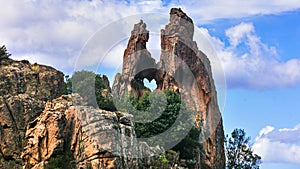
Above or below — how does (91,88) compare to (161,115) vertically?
above

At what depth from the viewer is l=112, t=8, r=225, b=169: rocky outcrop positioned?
7094 centimetres

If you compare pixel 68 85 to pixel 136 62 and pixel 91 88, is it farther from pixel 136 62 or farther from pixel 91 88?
pixel 136 62

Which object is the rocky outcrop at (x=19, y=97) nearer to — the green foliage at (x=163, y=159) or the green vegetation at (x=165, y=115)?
the green vegetation at (x=165, y=115)

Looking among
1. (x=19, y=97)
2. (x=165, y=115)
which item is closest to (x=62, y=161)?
(x=19, y=97)

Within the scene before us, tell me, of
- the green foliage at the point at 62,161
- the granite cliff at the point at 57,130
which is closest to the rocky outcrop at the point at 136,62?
the granite cliff at the point at 57,130

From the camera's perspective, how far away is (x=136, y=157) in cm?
4131

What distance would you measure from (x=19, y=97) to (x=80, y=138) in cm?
693

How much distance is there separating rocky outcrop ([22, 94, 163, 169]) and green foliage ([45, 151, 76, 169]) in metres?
0.38

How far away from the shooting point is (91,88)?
51656 mm

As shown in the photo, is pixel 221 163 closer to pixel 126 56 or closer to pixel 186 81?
pixel 186 81

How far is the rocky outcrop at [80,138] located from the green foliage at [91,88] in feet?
19.1

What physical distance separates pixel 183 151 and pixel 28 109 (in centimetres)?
1421

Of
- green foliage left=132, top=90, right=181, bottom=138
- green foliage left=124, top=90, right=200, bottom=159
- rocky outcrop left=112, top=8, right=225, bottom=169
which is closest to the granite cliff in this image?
green foliage left=124, top=90, right=200, bottom=159

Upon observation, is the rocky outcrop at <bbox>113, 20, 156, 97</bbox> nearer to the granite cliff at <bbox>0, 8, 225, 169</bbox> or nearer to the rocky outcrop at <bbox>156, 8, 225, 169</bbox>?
the rocky outcrop at <bbox>156, 8, 225, 169</bbox>
